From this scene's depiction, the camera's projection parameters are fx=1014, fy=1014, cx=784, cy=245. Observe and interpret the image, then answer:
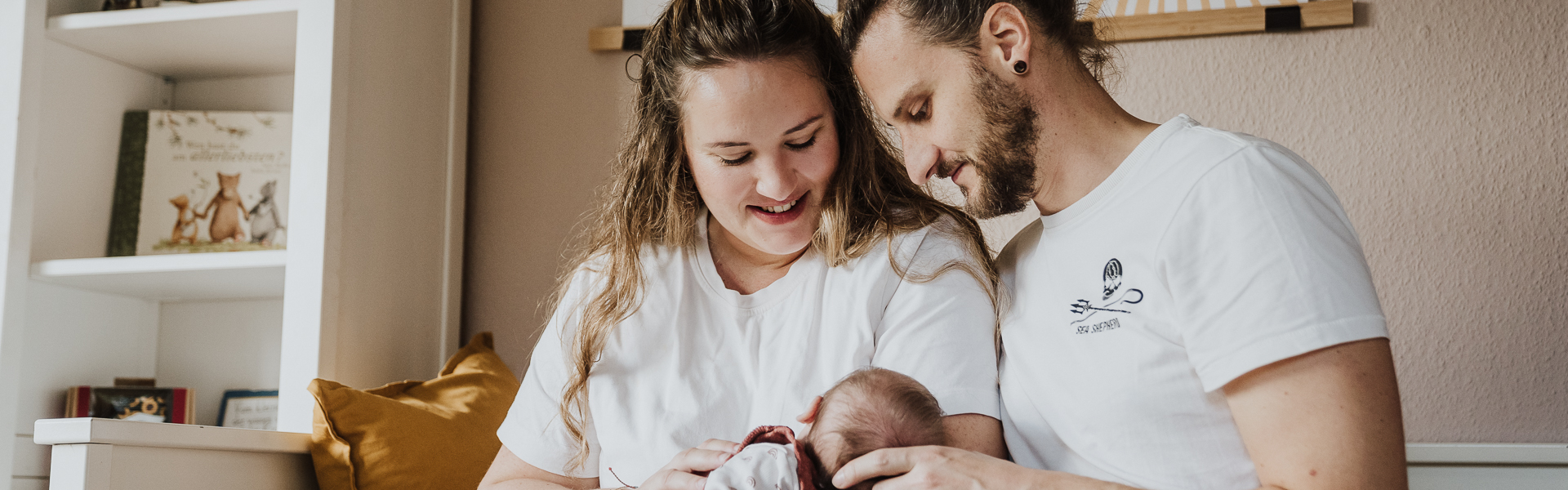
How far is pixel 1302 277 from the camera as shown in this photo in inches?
38.0

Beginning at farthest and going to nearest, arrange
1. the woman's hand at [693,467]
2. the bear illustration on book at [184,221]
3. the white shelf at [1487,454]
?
the bear illustration on book at [184,221]
the white shelf at [1487,454]
the woman's hand at [693,467]

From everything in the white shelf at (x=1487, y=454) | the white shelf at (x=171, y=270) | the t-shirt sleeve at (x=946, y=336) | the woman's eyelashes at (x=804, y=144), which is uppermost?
the woman's eyelashes at (x=804, y=144)

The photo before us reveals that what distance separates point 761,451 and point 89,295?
1.76 metres

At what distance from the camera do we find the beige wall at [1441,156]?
1.93 metres

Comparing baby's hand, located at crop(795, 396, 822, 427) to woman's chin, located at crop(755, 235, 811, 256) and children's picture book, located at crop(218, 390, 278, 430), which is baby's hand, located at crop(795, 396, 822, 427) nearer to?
woman's chin, located at crop(755, 235, 811, 256)

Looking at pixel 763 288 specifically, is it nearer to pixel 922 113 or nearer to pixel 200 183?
pixel 922 113

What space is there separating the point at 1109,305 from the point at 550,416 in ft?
2.74

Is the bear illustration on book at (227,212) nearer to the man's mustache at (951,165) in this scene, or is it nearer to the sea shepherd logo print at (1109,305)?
the man's mustache at (951,165)

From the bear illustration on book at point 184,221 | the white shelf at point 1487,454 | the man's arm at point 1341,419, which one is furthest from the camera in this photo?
the bear illustration on book at point 184,221

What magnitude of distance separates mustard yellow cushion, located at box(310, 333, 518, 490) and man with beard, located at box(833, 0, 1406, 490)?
0.94 metres

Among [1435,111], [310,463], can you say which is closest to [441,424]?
[310,463]

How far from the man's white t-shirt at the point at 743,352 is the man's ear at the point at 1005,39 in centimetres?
30

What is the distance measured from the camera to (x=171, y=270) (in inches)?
76.9

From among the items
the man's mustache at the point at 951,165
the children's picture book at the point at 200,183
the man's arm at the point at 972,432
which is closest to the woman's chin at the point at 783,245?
the man's mustache at the point at 951,165
